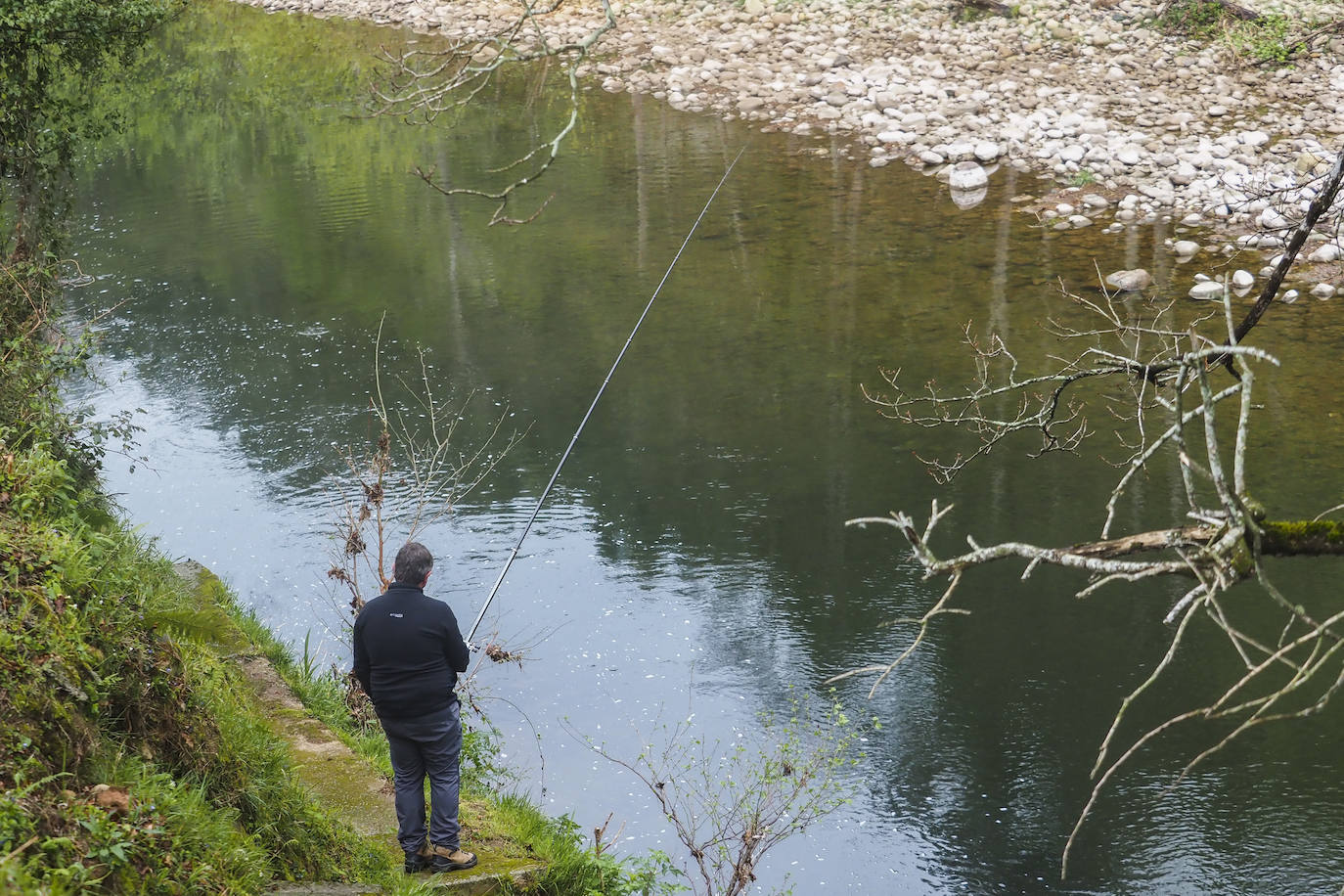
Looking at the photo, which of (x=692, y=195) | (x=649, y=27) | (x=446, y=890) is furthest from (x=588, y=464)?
(x=649, y=27)

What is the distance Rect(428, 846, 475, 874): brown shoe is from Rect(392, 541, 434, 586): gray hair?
0.93m

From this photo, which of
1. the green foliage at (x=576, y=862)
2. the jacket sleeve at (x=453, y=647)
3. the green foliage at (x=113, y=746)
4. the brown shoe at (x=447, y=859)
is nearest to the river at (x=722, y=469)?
the green foliage at (x=576, y=862)

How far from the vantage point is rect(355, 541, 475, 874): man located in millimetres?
3803

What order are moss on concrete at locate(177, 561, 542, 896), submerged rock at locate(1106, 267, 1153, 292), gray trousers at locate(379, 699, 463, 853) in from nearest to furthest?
gray trousers at locate(379, 699, 463, 853) < moss on concrete at locate(177, 561, 542, 896) < submerged rock at locate(1106, 267, 1153, 292)

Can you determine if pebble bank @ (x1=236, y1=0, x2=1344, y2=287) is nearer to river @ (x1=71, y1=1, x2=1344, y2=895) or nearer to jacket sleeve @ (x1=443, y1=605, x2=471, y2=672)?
river @ (x1=71, y1=1, x2=1344, y2=895)

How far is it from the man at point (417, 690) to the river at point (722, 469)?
5.85 feet

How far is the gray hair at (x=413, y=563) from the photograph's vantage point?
3.81 metres

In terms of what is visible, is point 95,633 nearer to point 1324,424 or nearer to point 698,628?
point 698,628

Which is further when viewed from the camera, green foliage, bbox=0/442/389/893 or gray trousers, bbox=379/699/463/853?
gray trousers, bbox=379/699/463/853

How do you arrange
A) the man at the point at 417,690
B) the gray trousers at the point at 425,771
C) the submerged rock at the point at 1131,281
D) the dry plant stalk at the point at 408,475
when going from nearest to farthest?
the man at the point at 417,690
the gray trousers at the point at 425,771
the dry plant stalk at the point at 408,475
the submerged rock at the point at 1131,281

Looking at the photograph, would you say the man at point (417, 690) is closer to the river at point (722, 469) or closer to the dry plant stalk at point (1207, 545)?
the dry plant stalk at point (1207, 545)

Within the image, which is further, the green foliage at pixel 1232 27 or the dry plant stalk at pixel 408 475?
the green foliage at pixel 1232 27

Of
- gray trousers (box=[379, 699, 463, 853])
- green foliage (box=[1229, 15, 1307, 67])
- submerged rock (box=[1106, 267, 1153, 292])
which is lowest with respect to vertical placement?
gray trousers (box=[379, 699, 463, 853])

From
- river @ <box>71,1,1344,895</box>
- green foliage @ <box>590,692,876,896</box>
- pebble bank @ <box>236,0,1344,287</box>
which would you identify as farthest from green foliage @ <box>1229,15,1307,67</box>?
green foliage @ <box>590,692,876,896</box>
